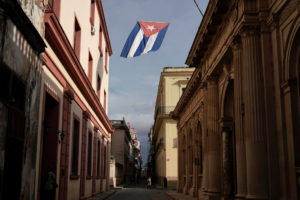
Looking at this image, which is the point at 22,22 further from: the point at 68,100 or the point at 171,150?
the point at 171,150

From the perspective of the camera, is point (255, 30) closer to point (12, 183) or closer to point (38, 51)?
point (38, 51)

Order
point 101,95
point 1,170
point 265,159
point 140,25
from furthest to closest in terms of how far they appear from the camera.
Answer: point 101,95 → point 140,25 → point 265,159 → point 1,170

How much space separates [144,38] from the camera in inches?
829

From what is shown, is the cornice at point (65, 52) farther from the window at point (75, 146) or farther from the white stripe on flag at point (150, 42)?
the white stripe on flag at point (150, 42)

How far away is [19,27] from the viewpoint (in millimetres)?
9102

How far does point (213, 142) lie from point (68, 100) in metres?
6.04

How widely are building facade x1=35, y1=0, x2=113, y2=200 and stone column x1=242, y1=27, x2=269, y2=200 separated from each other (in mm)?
5845

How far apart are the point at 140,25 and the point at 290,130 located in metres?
12.8

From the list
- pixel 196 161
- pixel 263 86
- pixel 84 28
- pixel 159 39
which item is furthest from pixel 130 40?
pixel 263 86

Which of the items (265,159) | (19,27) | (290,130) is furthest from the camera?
(265,159)

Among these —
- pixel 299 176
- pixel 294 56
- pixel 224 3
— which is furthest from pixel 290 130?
pixel 224 3

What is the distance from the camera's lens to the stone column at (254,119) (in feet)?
34.2

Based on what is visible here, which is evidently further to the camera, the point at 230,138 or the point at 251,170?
the point at 230,138

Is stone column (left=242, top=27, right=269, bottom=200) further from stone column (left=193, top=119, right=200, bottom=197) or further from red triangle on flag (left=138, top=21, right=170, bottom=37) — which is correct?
stone column (left=193, top=119, right=200, bottom=197)
